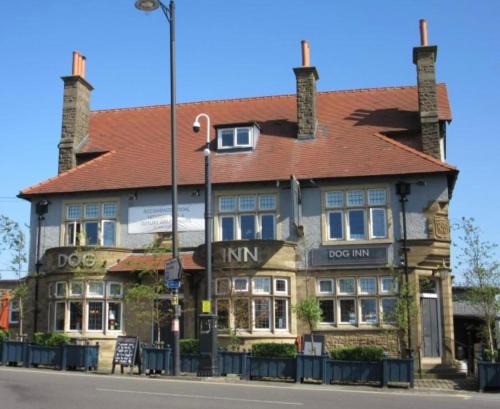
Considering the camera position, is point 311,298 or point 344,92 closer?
point 311,298

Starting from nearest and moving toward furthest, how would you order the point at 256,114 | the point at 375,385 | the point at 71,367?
the point at 375,385 → the point at 71,367 → the point at 256,114

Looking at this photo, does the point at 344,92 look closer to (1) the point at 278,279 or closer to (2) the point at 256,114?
(2) the point at 256,114

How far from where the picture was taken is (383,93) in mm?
31656

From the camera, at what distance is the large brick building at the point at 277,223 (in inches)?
993

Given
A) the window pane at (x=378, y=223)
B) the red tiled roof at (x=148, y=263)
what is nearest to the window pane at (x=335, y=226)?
the window pane at (x=378, y=223)

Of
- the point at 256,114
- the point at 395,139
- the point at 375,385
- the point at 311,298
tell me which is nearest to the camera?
the point at 375,385

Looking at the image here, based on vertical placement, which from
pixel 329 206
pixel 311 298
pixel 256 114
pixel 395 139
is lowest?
pixel 311 298

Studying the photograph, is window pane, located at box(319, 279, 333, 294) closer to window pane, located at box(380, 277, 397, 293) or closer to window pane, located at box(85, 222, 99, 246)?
window pane, located at box(380, 277, 397, 293)

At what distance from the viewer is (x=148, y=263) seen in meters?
26.0

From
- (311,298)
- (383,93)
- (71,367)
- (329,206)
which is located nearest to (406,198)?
(329,206)

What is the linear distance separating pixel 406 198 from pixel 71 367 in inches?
531

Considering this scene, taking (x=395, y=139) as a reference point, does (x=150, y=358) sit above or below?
below

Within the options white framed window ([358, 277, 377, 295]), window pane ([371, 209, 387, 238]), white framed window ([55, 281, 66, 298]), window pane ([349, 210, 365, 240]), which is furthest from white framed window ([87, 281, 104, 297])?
window pane ([371, 209, 387, 238])

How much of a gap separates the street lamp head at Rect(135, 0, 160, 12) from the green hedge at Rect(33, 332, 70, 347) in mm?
11598
